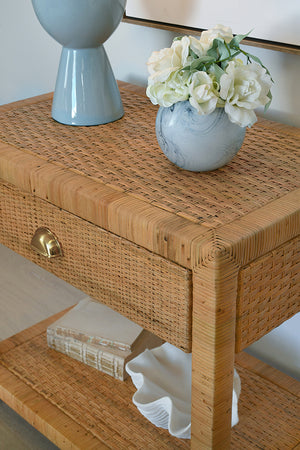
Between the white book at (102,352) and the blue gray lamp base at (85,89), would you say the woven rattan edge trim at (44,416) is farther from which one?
the blue gray lamp base at (85,89)

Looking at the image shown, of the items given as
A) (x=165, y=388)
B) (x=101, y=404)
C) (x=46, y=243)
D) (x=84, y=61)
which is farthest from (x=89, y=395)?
(x=84, y=61)

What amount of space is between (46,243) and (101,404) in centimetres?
40

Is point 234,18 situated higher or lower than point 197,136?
higher

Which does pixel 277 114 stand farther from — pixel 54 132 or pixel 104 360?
pixel 104 360

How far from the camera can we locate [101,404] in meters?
Result: 1.10

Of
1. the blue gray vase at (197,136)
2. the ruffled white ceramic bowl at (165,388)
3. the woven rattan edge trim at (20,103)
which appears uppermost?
the blue gray vase at (197,136)

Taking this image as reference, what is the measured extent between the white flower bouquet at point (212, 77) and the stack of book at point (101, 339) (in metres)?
0.58

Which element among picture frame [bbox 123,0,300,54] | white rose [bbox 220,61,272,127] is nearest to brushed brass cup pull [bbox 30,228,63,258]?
white rose [bbox 220,61,272,127]

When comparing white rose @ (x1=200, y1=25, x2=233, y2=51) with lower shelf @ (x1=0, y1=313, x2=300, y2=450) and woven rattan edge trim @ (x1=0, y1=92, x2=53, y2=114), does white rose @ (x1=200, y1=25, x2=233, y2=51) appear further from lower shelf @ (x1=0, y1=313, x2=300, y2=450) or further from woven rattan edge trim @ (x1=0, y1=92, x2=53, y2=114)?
lower shelf @ (x1=0, y1=313, x2=300, y2=450)

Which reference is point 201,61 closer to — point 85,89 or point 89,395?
point 85,89

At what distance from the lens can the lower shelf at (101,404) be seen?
3.33ft

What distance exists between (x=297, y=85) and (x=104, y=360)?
0.65 metres

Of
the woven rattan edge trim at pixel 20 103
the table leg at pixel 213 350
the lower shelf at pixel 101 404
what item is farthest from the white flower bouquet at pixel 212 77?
the lower shelf at pixel 101 404

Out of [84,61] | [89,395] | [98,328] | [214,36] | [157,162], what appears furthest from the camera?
[98,328]
